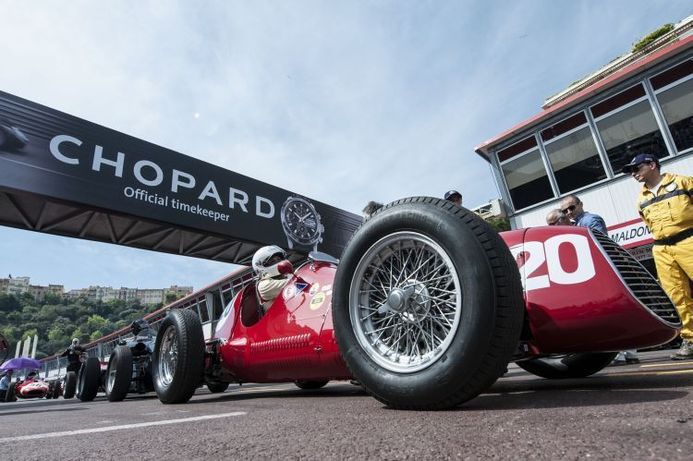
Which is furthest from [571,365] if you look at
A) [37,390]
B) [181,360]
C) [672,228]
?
[37,390]

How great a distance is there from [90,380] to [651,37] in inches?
1237

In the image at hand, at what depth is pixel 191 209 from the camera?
550 inches

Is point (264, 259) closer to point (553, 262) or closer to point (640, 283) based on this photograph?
point (553, 262)

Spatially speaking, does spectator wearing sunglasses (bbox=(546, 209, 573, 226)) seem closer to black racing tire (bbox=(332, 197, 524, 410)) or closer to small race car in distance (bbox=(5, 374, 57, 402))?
black racing tire (bbox=(332, 197, 524, 410))

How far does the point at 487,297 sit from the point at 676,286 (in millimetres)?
3008

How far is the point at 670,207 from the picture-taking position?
3.42 metres

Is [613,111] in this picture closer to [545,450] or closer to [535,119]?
[535,119]

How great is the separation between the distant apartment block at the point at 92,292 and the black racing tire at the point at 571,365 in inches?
5838

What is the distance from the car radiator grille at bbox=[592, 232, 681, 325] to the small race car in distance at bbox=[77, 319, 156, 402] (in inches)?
226

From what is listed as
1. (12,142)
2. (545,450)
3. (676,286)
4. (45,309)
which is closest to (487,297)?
(545,450)

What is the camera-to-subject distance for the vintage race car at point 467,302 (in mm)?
1540

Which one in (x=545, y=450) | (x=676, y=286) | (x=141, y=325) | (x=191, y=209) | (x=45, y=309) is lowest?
(x=545, y=450)

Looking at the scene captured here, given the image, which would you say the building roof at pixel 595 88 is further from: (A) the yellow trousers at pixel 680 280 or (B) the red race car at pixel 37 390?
(B) the red race car at pixel 37 390

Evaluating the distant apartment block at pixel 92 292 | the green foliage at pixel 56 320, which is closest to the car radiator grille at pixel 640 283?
the green foliage at pixel 56 320
